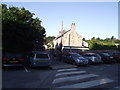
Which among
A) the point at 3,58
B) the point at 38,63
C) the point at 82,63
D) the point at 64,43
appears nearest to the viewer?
the point at 3,58

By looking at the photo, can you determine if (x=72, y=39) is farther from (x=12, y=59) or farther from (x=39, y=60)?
(x=12, y=59)

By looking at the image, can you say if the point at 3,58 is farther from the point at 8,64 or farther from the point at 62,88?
the point at 62,88

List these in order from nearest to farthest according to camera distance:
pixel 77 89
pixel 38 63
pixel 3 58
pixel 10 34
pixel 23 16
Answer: pixel 77 89, pixel 3 58, pixel 38 63, pixel 10 34, pixel 23 16

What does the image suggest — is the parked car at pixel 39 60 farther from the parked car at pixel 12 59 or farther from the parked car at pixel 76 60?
the parked car at pixel 76 60

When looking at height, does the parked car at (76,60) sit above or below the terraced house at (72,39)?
below

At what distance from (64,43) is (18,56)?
33177mm

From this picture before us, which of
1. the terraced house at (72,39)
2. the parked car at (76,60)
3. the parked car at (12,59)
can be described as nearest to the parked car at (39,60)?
the parked car at (12,59)

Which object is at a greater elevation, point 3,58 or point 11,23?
point 11,23

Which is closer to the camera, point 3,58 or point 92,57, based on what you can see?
point 3,58

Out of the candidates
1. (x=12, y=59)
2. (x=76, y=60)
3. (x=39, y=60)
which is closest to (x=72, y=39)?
(x=76, y=60)

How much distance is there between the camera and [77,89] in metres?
7.09

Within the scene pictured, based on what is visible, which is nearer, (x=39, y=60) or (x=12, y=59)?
(x=12, y=59)

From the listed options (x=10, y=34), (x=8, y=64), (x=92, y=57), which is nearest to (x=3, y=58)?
(x=8, y=64)

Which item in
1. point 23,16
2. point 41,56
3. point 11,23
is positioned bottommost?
point 41,56
